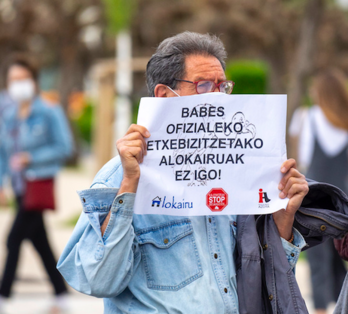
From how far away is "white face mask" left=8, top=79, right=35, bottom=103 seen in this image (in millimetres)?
5395

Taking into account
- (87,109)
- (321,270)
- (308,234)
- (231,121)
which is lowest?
(321,270)

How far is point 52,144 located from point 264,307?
3.64 m

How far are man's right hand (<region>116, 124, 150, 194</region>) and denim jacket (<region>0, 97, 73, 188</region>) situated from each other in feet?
11.2

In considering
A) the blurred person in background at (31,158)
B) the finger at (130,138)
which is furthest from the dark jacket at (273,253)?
the blurred person in background at (31,158)

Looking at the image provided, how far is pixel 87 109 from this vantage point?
26.7 metres

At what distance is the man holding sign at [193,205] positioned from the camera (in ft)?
6.86

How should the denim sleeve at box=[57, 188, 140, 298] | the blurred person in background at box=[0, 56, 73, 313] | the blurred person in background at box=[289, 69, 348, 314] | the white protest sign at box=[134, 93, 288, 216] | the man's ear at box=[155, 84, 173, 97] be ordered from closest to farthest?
the denim sleeve at box=[57, 188, 140, 298]
the white protest sign at box=[134, 93, 288, 216]
the man's ear at box=[155, 84, 173, 97]
the blurred person in background at box=[289, 69, 348, 314]
the blurred person in background at box=[0, 56, 73, 313]

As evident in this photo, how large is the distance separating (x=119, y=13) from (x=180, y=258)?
9.37m

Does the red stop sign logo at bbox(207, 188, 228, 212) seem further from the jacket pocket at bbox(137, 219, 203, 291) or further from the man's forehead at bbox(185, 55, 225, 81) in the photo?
the man's forehead at bbox(185, 55, 225, 81)

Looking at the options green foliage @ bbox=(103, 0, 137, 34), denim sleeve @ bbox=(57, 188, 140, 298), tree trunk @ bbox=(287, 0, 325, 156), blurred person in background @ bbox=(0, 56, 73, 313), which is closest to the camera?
denim sleeve @ bbox=(57, 188, 140, 298)

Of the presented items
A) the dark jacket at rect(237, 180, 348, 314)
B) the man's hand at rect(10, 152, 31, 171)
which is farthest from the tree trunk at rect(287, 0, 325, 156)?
the dark jacket at rect(237, 180, 348, 314)

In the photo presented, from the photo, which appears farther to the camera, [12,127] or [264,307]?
[12,127]

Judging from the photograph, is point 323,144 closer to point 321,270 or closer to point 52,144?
point 321,270

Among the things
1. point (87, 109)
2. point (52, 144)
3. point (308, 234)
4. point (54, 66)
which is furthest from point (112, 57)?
point (308, 234)
